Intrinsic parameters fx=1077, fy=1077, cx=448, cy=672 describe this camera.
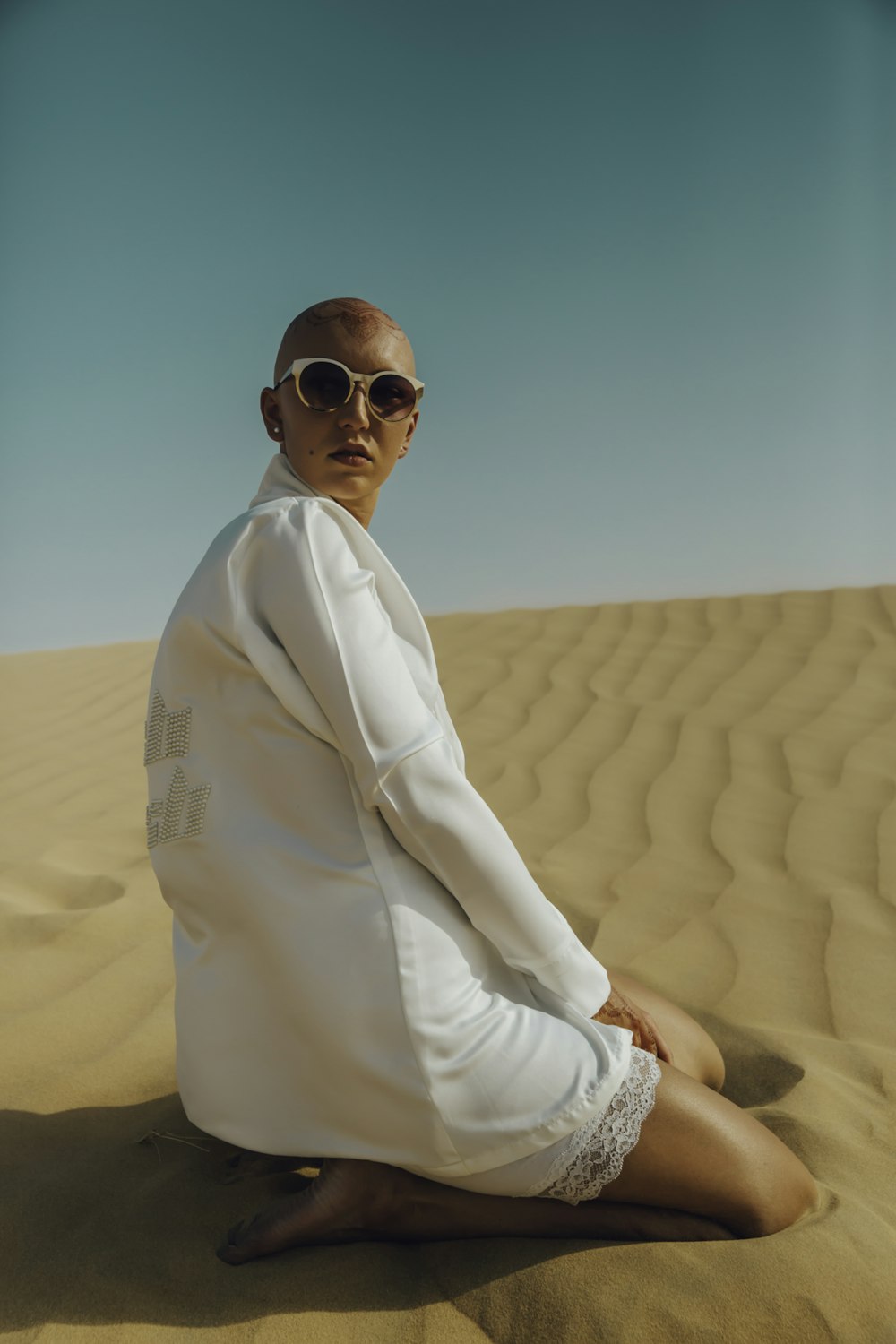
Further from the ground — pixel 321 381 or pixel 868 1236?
pixel 321 381

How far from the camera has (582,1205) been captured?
1.45 metres

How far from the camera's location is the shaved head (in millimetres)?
1647

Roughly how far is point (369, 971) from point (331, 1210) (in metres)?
0.36

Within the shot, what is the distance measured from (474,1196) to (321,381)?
118 centimetres

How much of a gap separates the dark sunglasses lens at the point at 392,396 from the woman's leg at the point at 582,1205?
1.05 meters

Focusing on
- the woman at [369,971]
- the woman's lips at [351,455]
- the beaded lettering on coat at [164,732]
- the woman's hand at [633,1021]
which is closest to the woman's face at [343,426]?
the woman's lips at [351,455]

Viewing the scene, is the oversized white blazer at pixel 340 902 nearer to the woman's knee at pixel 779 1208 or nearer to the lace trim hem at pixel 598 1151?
the lace trim hem at pixel 598 1151

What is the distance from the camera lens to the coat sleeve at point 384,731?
1.38 metres

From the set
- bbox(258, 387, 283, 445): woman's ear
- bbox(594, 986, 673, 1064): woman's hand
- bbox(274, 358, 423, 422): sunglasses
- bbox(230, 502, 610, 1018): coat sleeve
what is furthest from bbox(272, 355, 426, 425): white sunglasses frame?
bbox(594, 986, 673, 1064): woman's hand

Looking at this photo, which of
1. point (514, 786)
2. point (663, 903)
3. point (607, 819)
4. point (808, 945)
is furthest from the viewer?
point (514, 786)

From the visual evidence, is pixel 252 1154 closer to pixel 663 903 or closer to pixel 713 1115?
pixel 713 1115

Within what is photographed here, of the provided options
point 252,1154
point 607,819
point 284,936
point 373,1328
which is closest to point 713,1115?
point 373,1328

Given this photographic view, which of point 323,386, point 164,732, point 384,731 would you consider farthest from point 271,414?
point 384,731

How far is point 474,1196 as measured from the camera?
145 centimetres
